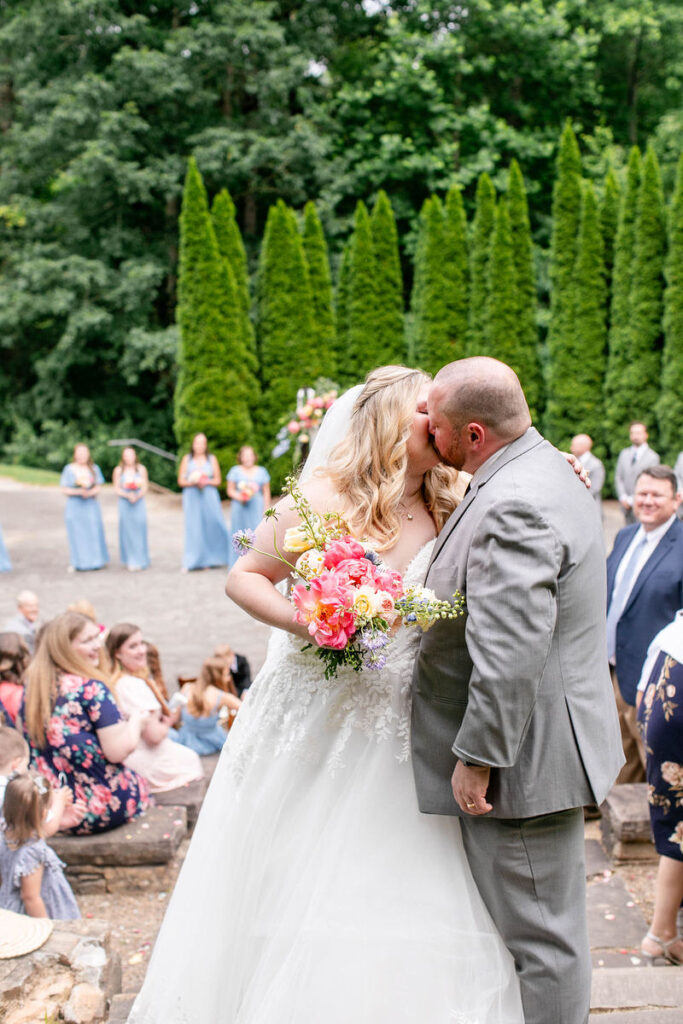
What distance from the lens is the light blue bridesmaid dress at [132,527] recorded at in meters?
11.1

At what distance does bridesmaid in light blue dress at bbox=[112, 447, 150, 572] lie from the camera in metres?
11.1

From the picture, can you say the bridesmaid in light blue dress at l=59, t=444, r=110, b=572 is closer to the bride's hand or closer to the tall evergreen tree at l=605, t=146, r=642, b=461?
the bride's hand

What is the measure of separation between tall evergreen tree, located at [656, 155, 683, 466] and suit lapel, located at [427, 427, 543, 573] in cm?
1447

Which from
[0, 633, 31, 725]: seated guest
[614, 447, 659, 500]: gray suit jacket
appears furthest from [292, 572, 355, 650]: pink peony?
[614, 447, 659, 500]: gray suit jacket

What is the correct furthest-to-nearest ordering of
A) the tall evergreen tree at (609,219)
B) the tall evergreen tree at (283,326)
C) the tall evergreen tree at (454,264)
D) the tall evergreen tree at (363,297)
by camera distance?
the tall evergreen tree at (363,297)
the tall evergreen tree at (283,326)
the tall evergreen tree at (454,264)
the tall evergreen tree at (609,219)

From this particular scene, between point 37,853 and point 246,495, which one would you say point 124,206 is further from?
point 37,853

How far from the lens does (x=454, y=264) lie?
17547 mm

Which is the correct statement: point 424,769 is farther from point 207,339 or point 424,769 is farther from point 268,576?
point 207,339

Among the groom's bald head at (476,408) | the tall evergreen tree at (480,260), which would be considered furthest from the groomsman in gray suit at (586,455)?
the groom's bald head at (476,408)

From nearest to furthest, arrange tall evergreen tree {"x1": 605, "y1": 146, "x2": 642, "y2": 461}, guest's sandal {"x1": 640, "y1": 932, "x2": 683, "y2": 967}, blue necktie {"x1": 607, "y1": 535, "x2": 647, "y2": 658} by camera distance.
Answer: guest's sandal {"x1": 640, "y1": 932, "x2": 683, "y2": 967}, blue necktie {"x1": 607, "y1": 535, "x2": 647, "y2": 658}, tall evergreen tree {"x1": 605, "y1": 146, "x2": 642, "y2": 461}

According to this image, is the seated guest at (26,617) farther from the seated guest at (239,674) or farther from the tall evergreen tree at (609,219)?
the tall evergreen tree at (609,219)

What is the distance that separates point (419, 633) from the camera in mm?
2414

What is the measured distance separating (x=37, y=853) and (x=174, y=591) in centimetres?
710

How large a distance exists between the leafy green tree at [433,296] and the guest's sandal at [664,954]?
14774mm
